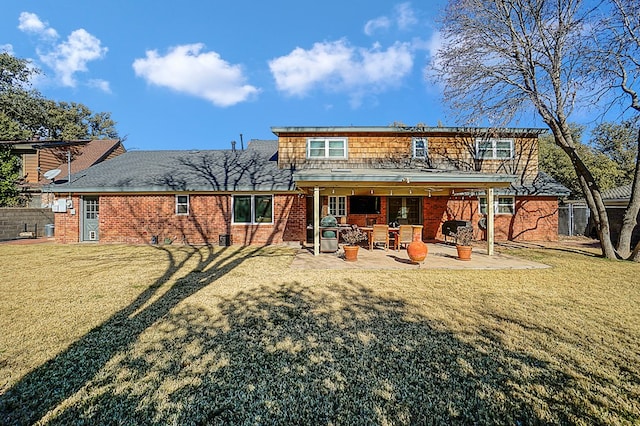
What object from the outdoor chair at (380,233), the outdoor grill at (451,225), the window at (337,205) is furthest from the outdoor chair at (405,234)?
the window at (337,205)

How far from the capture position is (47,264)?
855 cm

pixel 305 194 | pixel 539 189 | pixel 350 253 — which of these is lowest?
pixel 350 253

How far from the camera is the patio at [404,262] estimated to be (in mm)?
8219

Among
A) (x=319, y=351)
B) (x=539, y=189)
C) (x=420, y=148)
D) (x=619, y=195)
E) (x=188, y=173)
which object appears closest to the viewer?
(x=319, y=351)

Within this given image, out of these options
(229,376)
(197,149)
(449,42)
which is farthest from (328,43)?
(229,376)

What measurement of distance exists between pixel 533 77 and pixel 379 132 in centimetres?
614

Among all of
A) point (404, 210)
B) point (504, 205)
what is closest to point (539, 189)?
point (504, 205)

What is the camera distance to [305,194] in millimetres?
13031

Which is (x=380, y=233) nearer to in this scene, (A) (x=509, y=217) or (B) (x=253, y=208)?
(B) (x=253, y=208)

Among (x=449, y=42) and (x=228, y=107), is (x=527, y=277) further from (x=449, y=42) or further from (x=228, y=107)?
(x=228, y=107)

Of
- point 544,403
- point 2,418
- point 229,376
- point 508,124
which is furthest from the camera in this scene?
point 508,124

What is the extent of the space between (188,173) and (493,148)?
14.6 metres

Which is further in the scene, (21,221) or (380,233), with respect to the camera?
(21,221)

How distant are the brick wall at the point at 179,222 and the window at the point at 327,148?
278 cm
